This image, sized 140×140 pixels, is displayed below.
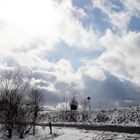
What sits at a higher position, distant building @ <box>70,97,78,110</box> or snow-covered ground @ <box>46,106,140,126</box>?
distant building @ <box>70,97,78,110</box>

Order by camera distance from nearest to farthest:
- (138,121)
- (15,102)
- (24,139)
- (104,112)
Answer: (24,139) → (15,102) → (138,121) → (104,112)

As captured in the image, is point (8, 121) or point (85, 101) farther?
point (85, 101)

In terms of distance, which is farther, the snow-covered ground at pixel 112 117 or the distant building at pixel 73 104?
the distant building at pixel 73 104

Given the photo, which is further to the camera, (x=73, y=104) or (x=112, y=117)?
(x=73, y=104)

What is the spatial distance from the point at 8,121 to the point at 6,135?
1.33m

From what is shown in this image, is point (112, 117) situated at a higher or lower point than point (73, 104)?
lower

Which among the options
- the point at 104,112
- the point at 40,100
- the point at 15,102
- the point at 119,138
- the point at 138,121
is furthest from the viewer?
the point at 104,112

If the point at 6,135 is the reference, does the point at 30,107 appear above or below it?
above

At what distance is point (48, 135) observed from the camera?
30844mm

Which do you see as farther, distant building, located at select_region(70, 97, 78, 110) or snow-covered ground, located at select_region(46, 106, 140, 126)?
distant building, located at select_region(70, 97, 78, 110)

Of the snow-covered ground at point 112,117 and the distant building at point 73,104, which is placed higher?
the distant building at point 73,104

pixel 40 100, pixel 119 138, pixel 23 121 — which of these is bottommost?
pixel 119 138

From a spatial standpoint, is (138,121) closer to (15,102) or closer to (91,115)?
(91,115)

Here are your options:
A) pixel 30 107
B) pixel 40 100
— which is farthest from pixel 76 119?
pixel 30 107
